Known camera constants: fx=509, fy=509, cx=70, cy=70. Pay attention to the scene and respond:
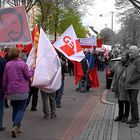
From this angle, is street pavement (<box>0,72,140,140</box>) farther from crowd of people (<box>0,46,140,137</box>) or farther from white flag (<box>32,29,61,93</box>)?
white flag (<box>32,29,61,93</box>)

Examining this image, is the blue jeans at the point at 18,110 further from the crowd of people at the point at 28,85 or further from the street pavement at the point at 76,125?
the street pavement at the point at 76,125

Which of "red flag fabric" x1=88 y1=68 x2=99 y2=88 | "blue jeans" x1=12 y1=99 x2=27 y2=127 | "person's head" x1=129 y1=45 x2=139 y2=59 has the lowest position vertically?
"red flag fabric" x1=88 y1=68 x2=99 y2=88

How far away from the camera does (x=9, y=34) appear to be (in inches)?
392

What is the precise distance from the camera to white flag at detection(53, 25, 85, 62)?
13644 mm

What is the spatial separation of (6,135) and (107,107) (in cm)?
567

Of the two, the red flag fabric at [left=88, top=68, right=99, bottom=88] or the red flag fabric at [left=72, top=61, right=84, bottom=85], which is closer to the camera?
the red flag fabric at [left=72, top=61, right=84, bottom=85]

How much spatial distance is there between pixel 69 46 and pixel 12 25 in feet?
13.7

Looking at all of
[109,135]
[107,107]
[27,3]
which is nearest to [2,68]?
[109,135]

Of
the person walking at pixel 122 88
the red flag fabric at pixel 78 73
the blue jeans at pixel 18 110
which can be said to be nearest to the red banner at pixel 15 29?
the blue jeans at pixel 18 110

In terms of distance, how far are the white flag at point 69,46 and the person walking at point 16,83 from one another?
391cm

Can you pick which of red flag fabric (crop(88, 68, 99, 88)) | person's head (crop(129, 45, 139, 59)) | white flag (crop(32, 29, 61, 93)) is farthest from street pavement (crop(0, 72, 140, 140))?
red flag fabric (crop(88, 68, 99, 88))

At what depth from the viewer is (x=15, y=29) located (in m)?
9.97

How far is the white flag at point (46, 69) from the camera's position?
1106cm

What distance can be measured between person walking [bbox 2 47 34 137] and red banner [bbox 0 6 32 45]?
0.26 meters
